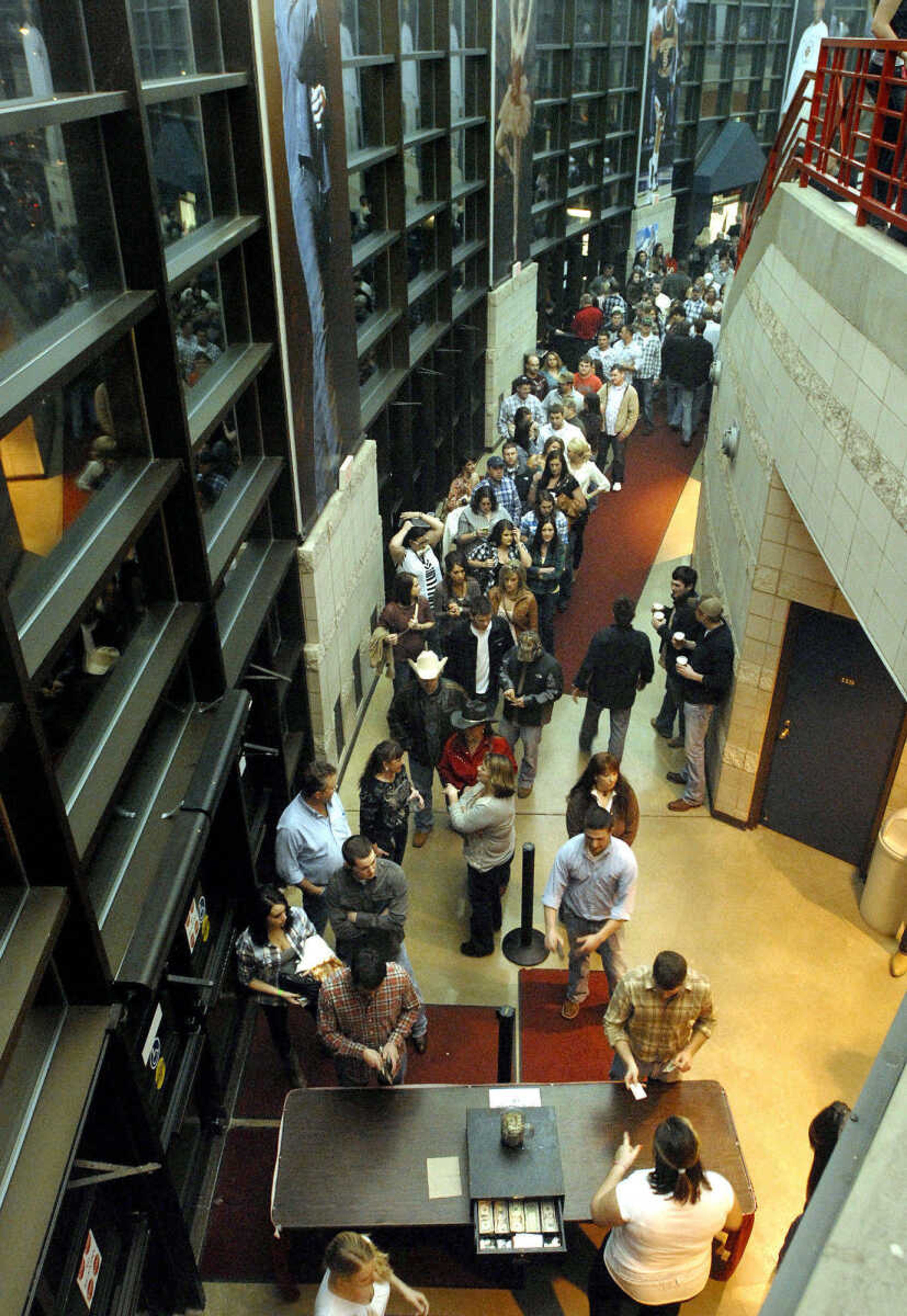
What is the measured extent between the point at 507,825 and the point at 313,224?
4272 mm

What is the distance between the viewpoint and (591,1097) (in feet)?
16.0

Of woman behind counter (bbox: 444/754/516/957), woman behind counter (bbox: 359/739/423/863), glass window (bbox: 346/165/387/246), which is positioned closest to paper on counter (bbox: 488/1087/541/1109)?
woman behind counter (bbox: 444/754/516/957)

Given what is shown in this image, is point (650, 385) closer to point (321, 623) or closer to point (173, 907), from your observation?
point (321, 623)

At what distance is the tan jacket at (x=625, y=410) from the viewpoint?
512 inches

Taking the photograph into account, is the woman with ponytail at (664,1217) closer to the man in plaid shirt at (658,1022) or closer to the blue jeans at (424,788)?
the man in plaid shirt at (658,1022)

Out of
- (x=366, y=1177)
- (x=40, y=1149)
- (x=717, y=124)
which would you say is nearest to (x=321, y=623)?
(x=366, y=1177)

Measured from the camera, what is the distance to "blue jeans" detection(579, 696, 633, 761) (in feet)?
26.7

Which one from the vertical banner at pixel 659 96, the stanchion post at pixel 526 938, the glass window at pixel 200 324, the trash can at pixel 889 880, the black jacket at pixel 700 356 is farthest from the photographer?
the vertical banner at pixel 659 96

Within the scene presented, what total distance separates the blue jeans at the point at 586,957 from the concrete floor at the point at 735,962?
49 cm

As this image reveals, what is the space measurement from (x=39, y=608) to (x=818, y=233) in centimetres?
508

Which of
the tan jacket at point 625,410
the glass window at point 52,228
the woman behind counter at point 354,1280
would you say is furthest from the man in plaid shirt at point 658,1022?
the tan jacket at point 625,410

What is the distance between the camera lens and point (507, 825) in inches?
245

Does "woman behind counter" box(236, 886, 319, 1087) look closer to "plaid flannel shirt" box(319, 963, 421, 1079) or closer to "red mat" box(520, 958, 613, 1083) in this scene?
"plaid flannel shirt" box(319, 963, 421, 1079)

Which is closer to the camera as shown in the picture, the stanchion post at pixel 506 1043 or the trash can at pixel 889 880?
the stanchion post at pixel 506 1043
